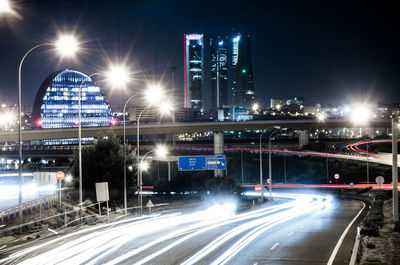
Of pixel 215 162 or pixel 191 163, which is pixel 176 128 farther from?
pixel 215 162

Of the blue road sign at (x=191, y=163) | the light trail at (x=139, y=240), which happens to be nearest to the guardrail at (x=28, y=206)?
the light trail at (x=139, y=240)

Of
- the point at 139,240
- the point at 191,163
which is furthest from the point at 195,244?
the point at 191,163

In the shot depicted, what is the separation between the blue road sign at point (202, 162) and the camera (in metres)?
57.9

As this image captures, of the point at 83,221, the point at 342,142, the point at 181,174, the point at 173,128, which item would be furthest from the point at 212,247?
the point at 342,142

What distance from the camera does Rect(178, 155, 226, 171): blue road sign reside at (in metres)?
57.9

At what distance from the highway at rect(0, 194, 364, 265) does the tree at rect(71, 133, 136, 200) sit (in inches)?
588

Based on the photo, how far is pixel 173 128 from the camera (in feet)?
298

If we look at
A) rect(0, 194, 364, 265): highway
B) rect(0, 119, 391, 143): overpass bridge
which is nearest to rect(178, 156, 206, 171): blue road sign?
rect(0, 119, 391, 143): overpass bridge

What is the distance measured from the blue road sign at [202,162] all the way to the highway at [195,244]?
925 inches

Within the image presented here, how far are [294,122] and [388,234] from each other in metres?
77.1

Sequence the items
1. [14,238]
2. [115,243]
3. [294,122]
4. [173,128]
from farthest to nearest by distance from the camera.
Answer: [294,122]
[173,128]
[14,238]
[115,243]

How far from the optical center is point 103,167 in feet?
157

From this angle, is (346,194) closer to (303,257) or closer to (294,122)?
(294,122)

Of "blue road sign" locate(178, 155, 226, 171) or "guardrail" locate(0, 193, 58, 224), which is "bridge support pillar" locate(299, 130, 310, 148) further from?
"guardrail" locate(0, 193, 58, 224)
